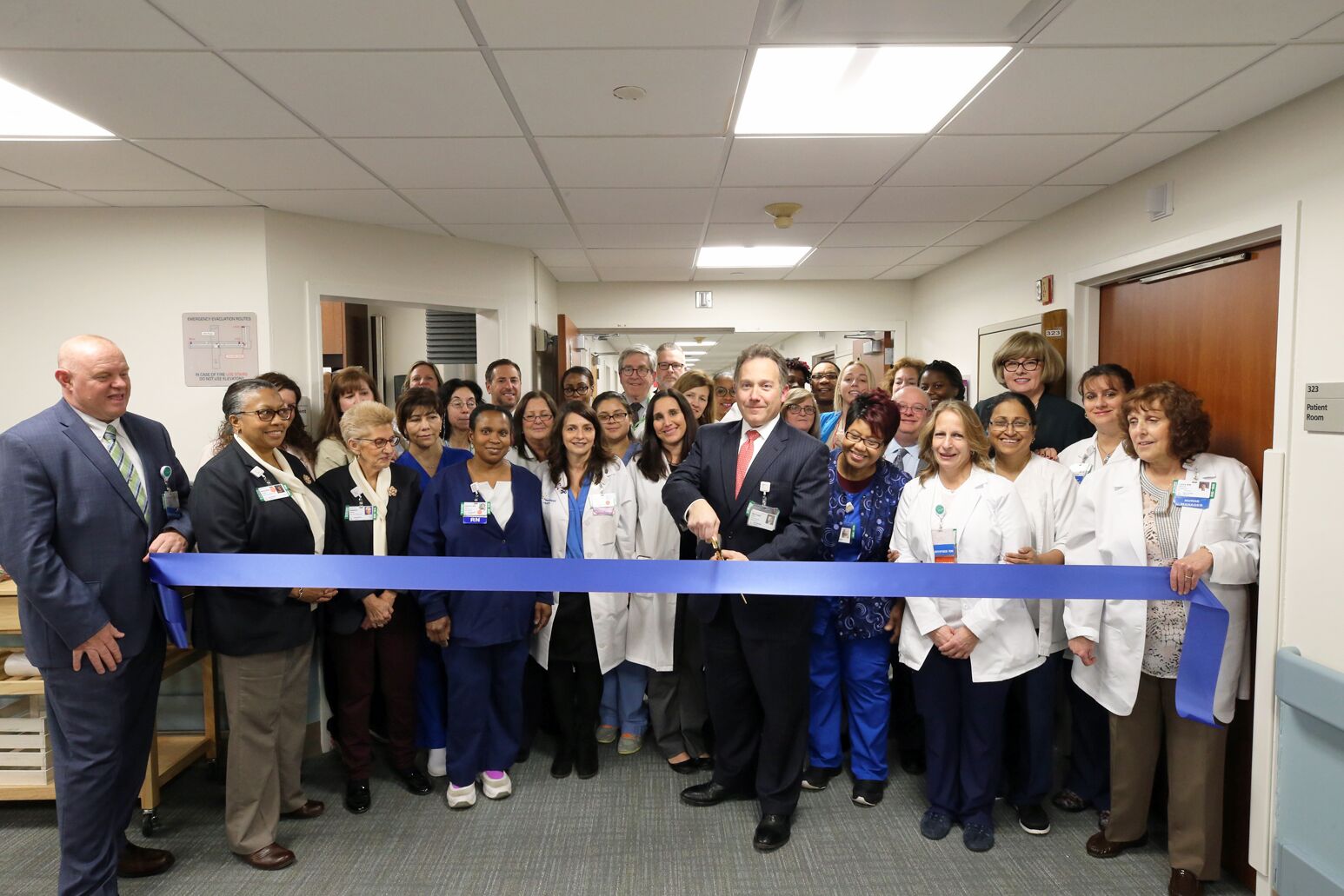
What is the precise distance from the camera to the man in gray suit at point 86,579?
2.07m

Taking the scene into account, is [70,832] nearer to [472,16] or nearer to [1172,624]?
[472,16]

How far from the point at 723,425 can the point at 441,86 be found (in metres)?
1.42

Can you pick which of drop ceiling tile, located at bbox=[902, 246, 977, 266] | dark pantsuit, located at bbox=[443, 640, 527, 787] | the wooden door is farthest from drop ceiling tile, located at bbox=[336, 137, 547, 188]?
drop ceiling tile, located at bbox=[902, 246, 977, 266]

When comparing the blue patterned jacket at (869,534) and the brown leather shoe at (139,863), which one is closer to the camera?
the brown leather shoe at (139,863)

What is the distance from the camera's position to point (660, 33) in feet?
6.44

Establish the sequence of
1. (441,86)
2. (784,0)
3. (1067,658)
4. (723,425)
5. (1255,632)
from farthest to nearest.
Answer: (1067,658)
(723,425)
(1255,632)
(441,86)
(784,0)

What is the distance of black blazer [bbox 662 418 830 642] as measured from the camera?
2412mm

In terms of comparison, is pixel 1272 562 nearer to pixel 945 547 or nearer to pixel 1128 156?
pixel 945 547

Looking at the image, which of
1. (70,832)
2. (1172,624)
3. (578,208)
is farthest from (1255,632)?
(70,832)

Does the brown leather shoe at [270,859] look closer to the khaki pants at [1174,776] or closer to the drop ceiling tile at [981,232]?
the khaki pants at [1174,776]

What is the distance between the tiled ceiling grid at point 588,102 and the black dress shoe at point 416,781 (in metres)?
2.50

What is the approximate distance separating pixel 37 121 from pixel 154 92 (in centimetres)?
68

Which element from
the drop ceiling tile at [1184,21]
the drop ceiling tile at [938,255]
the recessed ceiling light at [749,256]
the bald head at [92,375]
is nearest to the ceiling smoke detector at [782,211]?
the recessed ceiling light at [749,256]

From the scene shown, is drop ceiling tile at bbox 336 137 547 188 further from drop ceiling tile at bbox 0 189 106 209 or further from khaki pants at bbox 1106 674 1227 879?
khaki pants at bbox 1106 674 1227 879
